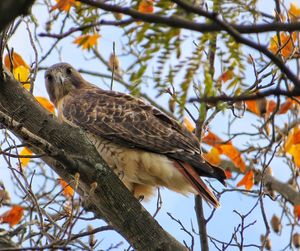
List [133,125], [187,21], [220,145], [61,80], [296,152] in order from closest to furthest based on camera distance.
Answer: [187,21]
[296,152]
[133,125]
[220,145]
[61,80]

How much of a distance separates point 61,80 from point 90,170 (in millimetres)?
3675

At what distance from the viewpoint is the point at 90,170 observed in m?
4.73

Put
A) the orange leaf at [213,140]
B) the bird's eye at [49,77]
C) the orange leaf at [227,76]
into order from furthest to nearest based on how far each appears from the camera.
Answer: the bird's eye at [49,77]
the orange leaf at [213,140]
the orange leaf at [227,76]

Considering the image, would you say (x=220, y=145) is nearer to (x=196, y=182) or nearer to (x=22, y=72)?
(x=196, y=182)

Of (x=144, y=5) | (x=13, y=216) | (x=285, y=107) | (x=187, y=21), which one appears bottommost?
(x=187, y=21)

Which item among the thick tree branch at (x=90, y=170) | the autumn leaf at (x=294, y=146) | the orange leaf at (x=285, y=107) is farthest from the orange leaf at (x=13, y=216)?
the orange leaf at (x=285, y=107)

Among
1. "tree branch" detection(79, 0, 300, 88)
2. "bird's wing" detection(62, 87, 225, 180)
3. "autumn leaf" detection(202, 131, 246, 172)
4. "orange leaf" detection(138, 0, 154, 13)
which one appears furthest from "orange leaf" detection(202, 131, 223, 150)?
"tree branch" detection(79, 0, 300, 88)

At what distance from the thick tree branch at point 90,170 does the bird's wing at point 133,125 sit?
4.01ft

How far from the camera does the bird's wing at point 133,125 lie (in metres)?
6.20

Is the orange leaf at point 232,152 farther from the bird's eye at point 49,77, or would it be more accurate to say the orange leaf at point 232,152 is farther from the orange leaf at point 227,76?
the orange leaf at point 227,76

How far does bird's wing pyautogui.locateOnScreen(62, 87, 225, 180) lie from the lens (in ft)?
20.3

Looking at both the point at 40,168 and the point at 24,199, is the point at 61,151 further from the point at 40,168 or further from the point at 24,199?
the point at 40,168

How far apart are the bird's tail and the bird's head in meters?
2.50

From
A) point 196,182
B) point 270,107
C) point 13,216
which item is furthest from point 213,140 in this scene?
point 13,216
